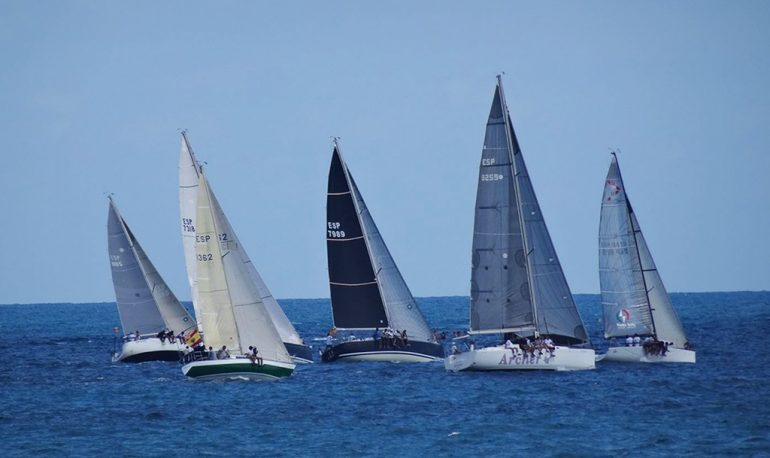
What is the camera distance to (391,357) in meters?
70.4

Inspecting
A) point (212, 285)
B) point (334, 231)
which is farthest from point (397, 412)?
point (334, 231)

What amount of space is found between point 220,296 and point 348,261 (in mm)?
13063

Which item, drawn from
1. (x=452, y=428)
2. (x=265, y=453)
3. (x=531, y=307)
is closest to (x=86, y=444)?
(x=265, y=453)

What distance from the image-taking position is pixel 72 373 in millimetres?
74312

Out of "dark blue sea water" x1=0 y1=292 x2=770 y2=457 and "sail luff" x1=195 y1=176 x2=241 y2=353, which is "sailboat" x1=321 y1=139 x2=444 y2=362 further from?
"sail luff" x1=195 y1=176 x2=241 y2=353

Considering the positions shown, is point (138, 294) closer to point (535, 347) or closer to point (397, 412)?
point (535, 347)

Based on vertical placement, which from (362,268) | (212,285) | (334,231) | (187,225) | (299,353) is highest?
(187,225)

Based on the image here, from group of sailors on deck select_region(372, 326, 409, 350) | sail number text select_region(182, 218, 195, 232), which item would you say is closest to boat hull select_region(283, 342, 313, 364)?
group of sailors on deck select_region(372, 326, 409, 350)

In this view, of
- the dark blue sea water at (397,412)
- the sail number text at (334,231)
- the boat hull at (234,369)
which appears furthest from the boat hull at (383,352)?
the boat hull at (234,369)

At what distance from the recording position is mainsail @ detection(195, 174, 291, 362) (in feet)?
199

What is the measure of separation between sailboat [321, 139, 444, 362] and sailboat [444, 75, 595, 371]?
8792mm

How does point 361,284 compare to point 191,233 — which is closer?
point 361,284

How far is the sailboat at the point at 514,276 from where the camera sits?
62.1m

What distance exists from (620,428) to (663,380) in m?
14.8
